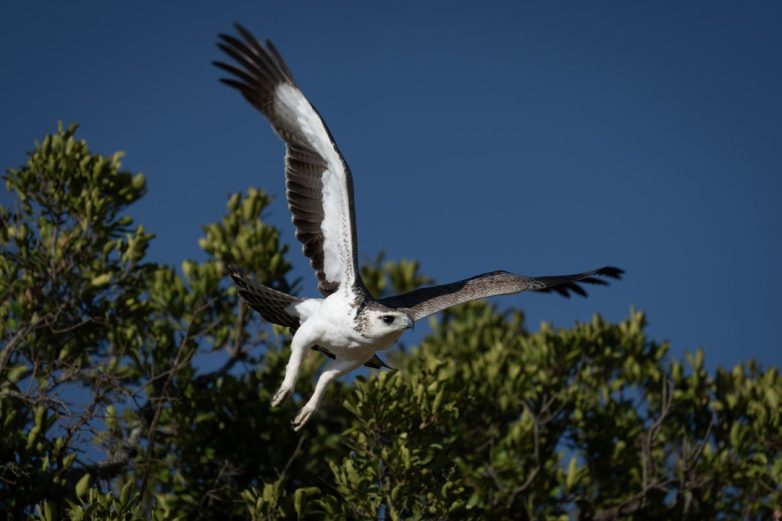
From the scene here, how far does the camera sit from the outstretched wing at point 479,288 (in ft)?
31.9

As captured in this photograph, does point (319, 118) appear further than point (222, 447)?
No

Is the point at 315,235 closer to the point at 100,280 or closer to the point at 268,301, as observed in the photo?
the point at 268,301

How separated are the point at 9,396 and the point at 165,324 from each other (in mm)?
2748

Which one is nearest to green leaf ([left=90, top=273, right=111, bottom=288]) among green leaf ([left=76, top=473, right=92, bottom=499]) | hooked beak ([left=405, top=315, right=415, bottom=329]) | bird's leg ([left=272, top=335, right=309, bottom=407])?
green leaf ([left=76, top=473, right=92, bottom=499])

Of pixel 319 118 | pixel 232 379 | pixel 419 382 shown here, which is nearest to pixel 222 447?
pixel 232 379

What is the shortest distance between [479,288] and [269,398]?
9.82ft

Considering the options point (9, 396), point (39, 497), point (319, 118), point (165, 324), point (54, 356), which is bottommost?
point (39, 497)

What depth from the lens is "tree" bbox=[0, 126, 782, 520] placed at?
10.1 m

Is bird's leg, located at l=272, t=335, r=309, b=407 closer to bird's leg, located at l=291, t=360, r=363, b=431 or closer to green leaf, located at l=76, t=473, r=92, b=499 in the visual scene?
bird's leg, located at l=291, t=360, r=363, b=431

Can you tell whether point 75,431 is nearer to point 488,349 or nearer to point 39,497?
point 39,497

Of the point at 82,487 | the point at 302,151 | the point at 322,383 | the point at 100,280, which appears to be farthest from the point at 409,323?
the point at 100,280

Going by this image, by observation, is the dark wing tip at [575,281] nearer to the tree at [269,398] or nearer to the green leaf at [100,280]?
the tree at [269,398]

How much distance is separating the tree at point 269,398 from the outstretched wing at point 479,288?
2.01 ft

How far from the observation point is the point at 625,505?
456 inches
